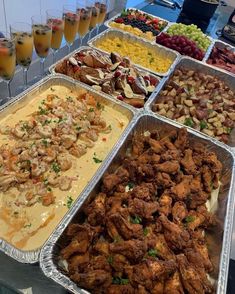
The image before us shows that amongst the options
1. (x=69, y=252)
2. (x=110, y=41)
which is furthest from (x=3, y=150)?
(x=110, y=41)

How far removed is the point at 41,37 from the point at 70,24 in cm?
36

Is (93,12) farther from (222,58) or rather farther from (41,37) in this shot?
(222,58)

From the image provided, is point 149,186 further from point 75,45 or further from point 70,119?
point 75,45

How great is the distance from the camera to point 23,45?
69.5 inches

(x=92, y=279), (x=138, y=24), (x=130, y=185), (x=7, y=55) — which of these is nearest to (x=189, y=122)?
(x=130, y=185)

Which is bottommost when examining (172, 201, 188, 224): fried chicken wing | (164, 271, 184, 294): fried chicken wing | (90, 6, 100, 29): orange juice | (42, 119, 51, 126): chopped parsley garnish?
(42, 119, 51, 126): chopped parsley garnish

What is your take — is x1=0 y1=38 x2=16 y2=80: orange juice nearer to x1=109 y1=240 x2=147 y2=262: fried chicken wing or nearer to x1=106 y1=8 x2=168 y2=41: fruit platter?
x1=109 y1=240 x2=147 y2=262: fried chicken wing

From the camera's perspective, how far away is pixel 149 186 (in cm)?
155

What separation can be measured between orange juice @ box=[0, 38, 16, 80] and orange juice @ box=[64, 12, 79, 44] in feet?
2.06

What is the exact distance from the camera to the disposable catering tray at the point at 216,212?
1173 mm

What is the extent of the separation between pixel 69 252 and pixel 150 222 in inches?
14.7

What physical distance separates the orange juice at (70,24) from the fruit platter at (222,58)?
1417 mm

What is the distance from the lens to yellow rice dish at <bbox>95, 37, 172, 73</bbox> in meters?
2.73

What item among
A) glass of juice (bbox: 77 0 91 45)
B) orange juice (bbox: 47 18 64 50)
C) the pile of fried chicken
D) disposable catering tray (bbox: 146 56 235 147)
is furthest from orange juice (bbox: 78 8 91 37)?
the pile of fried chicken
